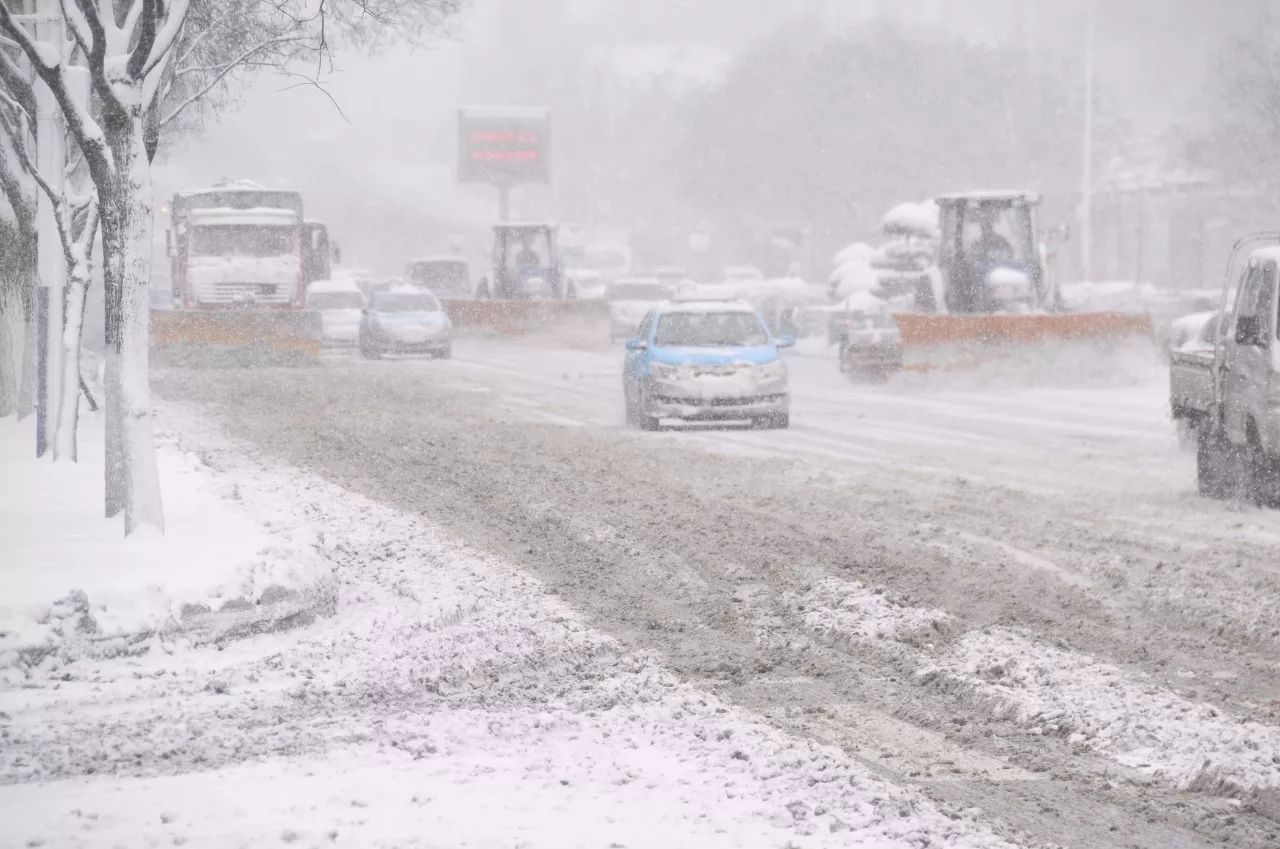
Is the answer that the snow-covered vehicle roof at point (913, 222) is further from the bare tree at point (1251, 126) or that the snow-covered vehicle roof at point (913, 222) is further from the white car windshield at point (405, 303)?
the bare tree at point (1251, 126)

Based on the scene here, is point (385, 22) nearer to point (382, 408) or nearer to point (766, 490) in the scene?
point (766, 490)

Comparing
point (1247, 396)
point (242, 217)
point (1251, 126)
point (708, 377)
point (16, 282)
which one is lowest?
point (708, 377)

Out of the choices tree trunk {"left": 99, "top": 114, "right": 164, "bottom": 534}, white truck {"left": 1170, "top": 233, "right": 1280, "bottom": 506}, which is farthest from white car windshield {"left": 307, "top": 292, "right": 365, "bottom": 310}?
tree trunk {"left": 99, "top": 114, "right": 164, "bottom": 534}

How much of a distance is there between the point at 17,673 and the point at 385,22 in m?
7.80

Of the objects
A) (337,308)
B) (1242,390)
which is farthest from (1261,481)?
(337,308)

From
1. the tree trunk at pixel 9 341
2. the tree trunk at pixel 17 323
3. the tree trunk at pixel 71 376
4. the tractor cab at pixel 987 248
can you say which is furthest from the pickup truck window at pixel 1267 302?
the tractor cab at pixel 987 248

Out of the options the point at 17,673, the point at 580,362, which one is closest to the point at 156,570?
the point at 17,673

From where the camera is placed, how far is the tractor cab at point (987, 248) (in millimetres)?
28922

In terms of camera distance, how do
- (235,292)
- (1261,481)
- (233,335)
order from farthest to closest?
1. (235,292)
2. (233,335)
3. (1261,481)

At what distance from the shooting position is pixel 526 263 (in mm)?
45438

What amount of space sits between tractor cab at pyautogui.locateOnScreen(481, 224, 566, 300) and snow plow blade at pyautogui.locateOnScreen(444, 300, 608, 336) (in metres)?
4.38

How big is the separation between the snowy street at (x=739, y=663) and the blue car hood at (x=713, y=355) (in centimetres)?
395

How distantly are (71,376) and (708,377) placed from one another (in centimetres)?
813

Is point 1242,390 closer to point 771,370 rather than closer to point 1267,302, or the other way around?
point 1267,302
